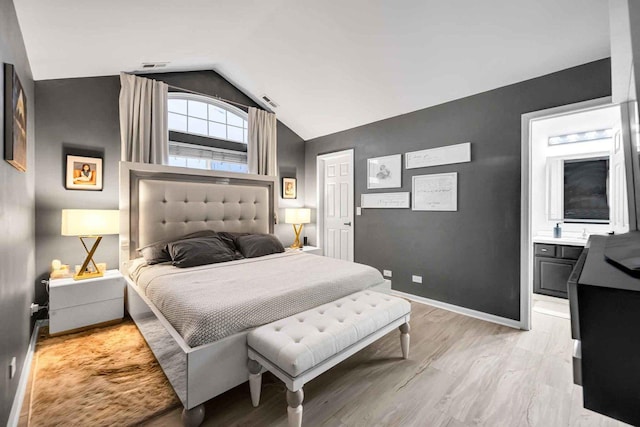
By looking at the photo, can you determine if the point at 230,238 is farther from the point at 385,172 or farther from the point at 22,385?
the point at 385,172

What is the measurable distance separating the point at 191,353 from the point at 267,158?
3349mm

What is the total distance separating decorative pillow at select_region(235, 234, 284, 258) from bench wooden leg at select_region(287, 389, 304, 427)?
194cm

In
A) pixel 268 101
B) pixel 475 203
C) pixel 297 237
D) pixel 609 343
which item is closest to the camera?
pixel 609 343

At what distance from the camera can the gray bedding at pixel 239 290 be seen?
5.25ft

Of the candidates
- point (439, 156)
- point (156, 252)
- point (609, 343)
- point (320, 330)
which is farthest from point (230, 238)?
point (609, 343)

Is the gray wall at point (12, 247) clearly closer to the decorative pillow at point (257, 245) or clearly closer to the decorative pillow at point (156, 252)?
the decorative pillow at point (156, 252)

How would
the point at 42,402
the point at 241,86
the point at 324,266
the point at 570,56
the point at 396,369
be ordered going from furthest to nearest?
the point at 241,86 < the point at 324,266 < the point at 570,56 < the point at 396,369 < the point at 42,402

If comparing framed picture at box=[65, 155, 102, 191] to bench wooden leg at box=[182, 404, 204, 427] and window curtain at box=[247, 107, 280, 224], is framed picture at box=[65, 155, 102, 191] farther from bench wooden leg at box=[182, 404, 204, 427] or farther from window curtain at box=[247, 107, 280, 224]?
bench wooden leg at box=[182, 404, 204, 427]

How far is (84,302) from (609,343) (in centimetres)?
354

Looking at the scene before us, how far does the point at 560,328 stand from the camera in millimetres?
2732

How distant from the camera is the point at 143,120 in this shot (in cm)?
320

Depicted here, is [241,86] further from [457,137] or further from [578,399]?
[578,399]

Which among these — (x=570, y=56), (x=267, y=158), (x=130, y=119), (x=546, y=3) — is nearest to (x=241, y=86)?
(x=267, y=158)

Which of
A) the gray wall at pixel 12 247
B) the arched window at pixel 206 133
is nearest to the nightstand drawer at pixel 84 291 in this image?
the gray wall at pixel 12 247
